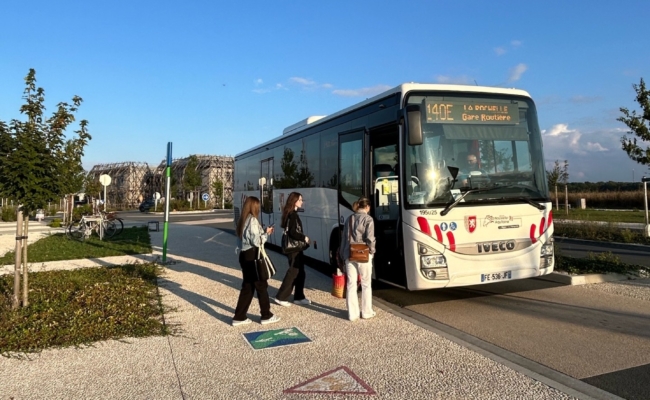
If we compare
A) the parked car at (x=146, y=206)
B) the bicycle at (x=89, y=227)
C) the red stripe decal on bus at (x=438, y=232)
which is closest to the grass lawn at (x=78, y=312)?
the red stripe decal on bus at (x=438, y=232)

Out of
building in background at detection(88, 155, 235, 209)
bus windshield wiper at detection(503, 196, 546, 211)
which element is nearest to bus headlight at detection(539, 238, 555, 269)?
bus windshield wiper at detection(503, 196, 546, 211)

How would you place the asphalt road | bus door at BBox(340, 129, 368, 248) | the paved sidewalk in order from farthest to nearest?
bus door at BBox(340, 129, 368, 248)
the asphalt road
the paved sidewalk

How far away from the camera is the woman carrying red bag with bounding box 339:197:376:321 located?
22.4 ft

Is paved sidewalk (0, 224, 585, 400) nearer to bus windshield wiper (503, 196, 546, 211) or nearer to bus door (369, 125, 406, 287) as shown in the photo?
bus door (369, 125, 406, 287)

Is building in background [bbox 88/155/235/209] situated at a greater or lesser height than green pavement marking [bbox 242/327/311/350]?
greater

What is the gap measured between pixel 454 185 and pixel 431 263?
1202 mm

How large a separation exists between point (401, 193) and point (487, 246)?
151cm

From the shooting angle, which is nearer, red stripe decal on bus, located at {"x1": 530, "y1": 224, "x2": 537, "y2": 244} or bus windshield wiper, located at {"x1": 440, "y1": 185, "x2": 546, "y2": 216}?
bus windshield wiper, located at {"x1": 440, "y1": 185, "x2": 546, "y2": 216}

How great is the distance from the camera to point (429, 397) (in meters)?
4.25

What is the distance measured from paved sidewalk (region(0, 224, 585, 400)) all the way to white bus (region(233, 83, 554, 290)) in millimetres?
1096

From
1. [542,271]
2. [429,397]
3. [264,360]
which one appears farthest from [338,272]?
[429,397]

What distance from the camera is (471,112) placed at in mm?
7602

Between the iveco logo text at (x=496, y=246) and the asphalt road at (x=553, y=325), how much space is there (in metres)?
0.95

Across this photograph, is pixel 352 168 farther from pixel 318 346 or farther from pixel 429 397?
pixel 429 397
